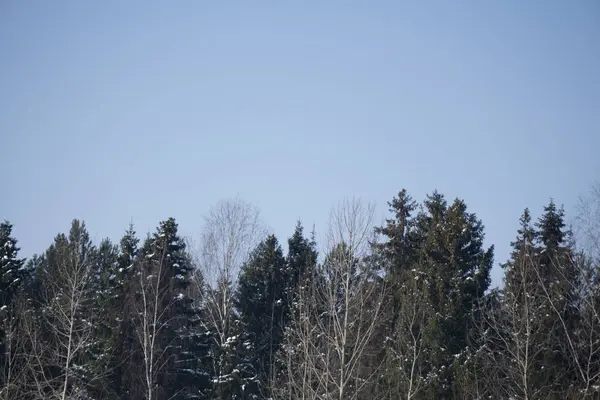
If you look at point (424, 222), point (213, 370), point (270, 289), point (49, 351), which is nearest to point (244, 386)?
point (213, 370)

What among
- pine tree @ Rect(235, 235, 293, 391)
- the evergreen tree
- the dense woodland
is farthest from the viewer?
pine tree @ Rect(235, 235, 293, 391)

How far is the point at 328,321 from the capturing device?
32.6 meters

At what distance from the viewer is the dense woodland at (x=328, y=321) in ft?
89.4

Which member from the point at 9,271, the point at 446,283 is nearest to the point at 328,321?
the point at 446,283

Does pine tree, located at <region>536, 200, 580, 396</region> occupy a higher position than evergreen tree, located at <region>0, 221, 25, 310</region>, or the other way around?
evergreen tree, located at <region>0, 221, 25, 310</region>

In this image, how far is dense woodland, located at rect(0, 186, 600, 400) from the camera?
2723cm

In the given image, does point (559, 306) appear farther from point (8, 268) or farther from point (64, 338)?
point (8, 268)

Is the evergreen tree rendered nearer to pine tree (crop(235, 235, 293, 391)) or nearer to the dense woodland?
the dense woodland

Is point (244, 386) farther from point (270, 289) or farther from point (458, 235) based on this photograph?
point (458, 235)

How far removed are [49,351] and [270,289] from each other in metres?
13.4

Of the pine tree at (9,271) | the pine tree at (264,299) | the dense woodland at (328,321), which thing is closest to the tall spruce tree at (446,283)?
the dense woodland at (328,321)

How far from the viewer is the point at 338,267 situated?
25.5 m

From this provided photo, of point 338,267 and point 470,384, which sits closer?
point 338,267

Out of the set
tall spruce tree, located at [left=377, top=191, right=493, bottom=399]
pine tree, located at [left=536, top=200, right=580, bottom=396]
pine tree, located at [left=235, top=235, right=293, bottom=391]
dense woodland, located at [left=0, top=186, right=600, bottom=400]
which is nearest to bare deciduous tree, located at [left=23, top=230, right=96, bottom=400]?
dense woodland, located at [left=0, top=186, right=600, bottom=400]
